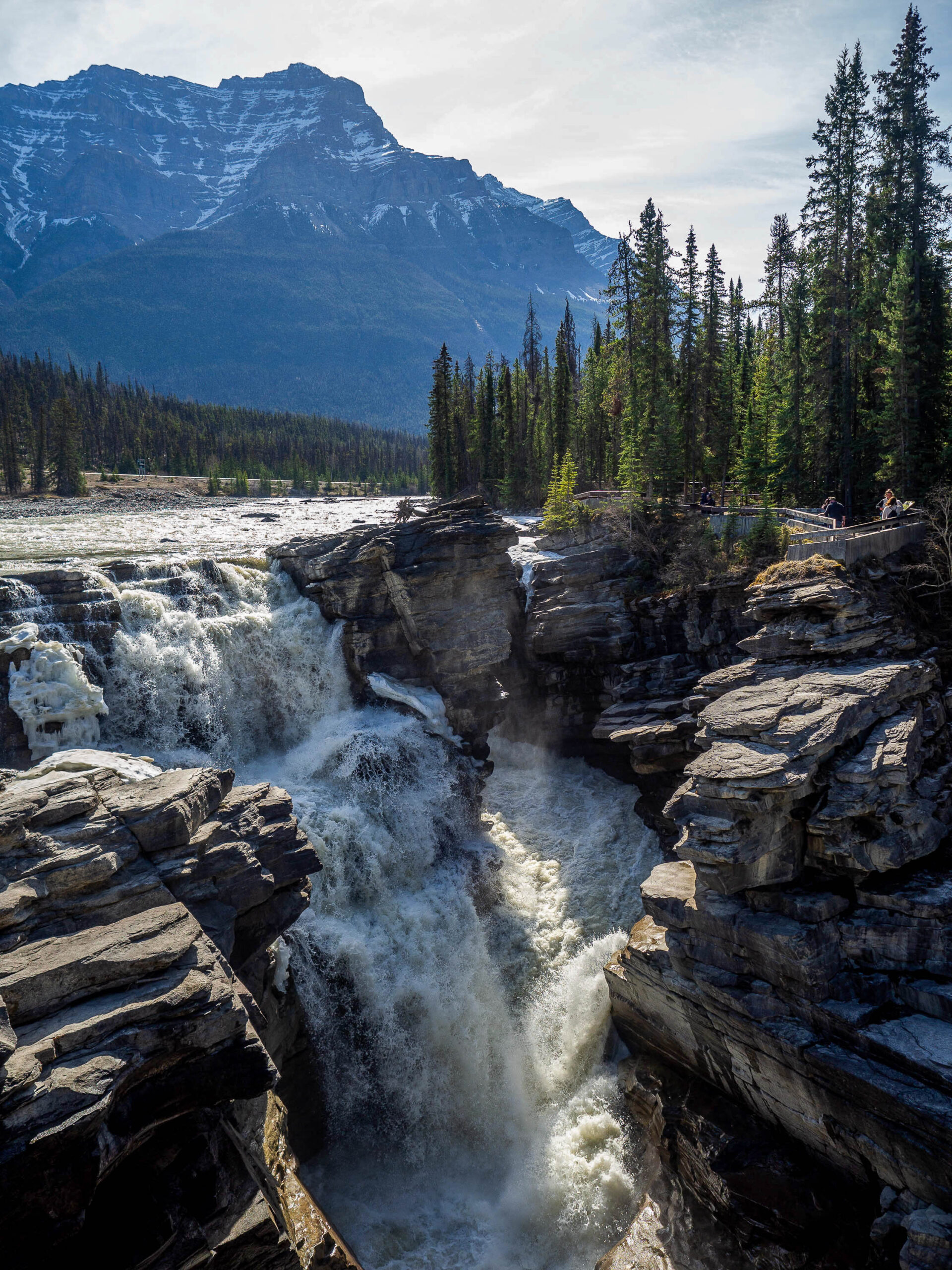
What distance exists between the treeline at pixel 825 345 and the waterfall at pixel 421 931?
20223mm

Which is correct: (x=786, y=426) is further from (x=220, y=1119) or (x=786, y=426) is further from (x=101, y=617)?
(x=220, y=1119)

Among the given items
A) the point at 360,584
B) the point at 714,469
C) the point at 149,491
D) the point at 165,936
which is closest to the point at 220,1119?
the point at 165,936

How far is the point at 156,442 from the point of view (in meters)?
121

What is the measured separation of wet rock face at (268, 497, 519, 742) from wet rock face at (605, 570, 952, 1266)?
13689mm

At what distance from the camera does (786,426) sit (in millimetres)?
38281

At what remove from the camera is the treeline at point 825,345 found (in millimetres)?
31688

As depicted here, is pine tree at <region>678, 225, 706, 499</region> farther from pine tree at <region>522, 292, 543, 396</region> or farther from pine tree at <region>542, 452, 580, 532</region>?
pine tree at <region>522, 292, 543, 396</region>

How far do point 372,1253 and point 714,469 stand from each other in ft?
136

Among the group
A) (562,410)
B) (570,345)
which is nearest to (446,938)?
(562,410)

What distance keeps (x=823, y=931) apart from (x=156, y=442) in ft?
424

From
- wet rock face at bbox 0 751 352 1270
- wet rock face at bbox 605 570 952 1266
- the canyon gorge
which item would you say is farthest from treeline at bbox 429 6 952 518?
wet rock face at bbox 0 751 352 1270

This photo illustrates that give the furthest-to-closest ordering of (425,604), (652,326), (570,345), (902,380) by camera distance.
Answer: (570,345) → (652,326) → (425,604) → (902,380)

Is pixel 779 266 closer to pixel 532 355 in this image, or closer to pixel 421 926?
pixel 532 355

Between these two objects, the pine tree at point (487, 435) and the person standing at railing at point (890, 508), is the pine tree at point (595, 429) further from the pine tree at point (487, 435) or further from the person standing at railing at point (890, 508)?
the person standing at railing at point (890, 508)
